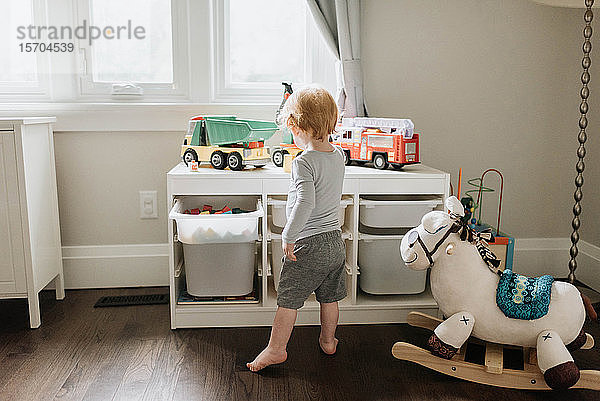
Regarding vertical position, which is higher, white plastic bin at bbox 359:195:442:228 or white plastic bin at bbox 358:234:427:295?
white plastic bin at bbox 359:195:442:228

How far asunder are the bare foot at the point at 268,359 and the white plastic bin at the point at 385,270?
0.59 meters

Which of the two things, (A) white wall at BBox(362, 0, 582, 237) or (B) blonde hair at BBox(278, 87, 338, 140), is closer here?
(B) blonde hair at BBox(278, 87, 338, 140)

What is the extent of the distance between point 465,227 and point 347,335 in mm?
666

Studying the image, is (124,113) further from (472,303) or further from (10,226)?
(472,303)

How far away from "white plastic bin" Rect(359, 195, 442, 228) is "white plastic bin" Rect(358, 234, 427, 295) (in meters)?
0.06

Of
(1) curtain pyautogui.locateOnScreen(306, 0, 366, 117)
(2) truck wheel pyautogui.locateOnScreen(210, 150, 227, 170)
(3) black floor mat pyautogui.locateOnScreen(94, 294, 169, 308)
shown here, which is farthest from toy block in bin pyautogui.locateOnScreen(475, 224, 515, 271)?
(3) black floor mat pyautogui.locateOnScreen(94, 294, 169, 308)

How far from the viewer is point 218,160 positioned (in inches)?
90.4

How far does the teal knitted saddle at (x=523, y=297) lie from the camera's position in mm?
1803

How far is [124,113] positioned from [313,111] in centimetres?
123

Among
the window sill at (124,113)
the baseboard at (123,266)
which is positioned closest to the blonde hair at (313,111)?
the window sill at (124,113)

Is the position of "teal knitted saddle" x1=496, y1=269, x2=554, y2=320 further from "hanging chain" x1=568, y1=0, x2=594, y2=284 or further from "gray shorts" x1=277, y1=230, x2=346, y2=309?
"hanging chain" x1=568, y1=0, x2=594, y2=284

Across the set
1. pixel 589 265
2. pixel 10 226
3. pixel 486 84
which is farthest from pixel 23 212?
pixel 589 265

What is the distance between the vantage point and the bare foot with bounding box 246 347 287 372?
194 cm

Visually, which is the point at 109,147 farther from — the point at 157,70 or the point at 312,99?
the point at 312,99
